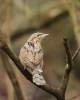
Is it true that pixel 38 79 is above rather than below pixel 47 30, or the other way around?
above

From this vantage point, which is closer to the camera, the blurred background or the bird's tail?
the bird's tail

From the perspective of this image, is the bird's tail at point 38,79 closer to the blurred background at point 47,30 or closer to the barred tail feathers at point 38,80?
the barred tail feathers at point 38,80

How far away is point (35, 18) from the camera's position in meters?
7.93

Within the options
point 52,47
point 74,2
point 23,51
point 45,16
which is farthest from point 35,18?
point 23,51

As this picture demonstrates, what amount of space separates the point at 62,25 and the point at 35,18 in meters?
0.57

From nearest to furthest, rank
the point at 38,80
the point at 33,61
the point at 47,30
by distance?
the point at 38,80 < the point at 33,61 < the point at 47,30

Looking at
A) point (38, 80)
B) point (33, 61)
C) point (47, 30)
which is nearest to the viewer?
point (38, 80)

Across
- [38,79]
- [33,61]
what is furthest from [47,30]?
[38,79]

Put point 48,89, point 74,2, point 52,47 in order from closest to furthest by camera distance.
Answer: point 48,89 → point 74,2 → point 52,47

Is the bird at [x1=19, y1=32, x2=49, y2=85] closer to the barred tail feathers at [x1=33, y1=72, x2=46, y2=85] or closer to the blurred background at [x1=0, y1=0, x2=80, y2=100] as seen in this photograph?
the barred tail feathers at [x1=33, y1=72, x2=46, y2=85]

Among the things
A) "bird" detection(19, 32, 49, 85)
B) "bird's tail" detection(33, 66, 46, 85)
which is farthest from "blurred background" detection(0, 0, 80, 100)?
"bird's tail" detection(33, 66, 46, 85)

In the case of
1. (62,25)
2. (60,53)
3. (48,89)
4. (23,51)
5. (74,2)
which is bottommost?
(60,53)

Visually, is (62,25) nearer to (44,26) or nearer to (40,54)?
(44,26)

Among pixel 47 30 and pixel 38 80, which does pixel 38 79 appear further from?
pixel 47 30
